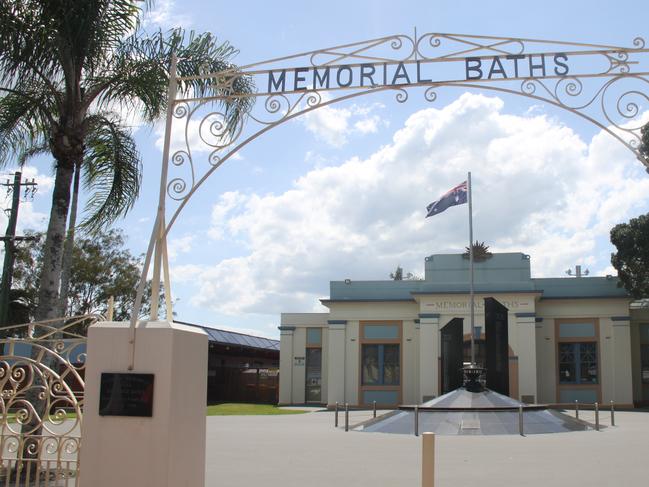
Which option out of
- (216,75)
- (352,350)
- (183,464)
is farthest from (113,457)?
(352,350)

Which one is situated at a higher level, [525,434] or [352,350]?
[352,350]

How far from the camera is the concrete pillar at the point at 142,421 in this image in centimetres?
644

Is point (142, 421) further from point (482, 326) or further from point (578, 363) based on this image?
point (578, 363)

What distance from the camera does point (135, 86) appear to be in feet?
37.4

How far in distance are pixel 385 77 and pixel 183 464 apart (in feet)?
14.9

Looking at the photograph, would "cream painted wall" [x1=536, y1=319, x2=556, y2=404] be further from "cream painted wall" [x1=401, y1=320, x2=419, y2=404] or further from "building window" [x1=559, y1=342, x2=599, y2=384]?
"cream painted wall" [x1=401, y1=320, x2=419, y2=404]

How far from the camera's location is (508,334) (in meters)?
34.8

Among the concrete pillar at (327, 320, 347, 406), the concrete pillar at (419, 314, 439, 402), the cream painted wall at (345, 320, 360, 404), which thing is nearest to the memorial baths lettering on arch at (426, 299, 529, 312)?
the concrete pillar at (419, 314, 439, 402)

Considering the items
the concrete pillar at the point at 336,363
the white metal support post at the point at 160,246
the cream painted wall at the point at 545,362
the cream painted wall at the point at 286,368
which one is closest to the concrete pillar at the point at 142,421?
the white metal support post at the point at 160,246

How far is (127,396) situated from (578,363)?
34.3m

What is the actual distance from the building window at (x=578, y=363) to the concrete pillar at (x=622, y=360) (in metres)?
1.02

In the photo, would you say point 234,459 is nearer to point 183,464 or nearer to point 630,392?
point 183,464

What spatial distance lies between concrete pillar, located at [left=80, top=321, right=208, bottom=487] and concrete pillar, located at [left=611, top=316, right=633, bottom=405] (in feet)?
110

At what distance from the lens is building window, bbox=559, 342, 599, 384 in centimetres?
3684
